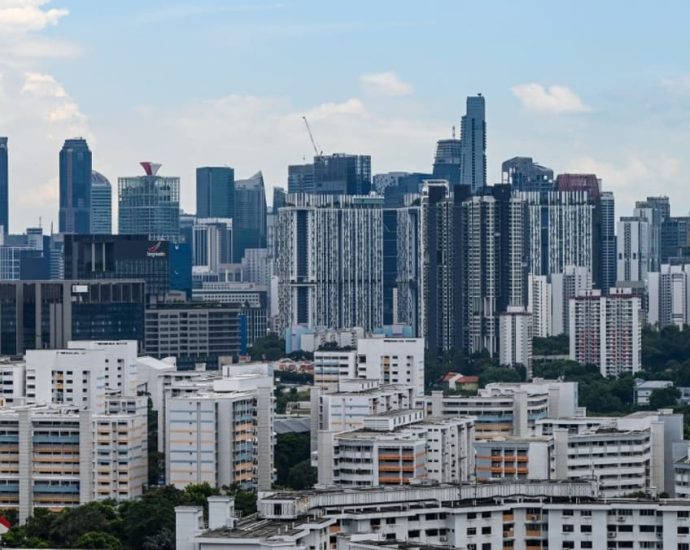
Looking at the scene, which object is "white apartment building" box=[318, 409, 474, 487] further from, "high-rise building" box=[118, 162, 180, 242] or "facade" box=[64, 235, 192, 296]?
"high-rise building" box=[118, 162, 180, 242]

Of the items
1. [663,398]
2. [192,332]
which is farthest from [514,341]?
[663,398]

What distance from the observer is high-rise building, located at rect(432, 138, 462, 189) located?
119 m

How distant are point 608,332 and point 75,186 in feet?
185

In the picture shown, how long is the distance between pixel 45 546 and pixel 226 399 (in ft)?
24.9

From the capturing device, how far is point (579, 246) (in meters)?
103

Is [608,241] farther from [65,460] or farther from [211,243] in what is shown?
[65,460]

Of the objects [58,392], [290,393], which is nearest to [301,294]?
[290,393]

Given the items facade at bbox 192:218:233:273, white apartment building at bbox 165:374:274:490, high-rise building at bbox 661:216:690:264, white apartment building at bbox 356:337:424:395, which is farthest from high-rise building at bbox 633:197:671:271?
white apartment building at bbox 165:374:274:490

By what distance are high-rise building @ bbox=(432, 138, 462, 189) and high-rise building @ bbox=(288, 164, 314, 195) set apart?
27.0ft

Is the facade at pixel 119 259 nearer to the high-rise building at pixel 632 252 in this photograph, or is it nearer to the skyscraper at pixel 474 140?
the high-rise building at pixel 632 252

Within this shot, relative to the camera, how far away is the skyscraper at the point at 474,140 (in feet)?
388

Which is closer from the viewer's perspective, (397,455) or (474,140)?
(397,455)

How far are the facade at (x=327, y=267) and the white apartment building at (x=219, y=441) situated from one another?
48794 mm

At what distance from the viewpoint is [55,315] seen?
62.2 metres
